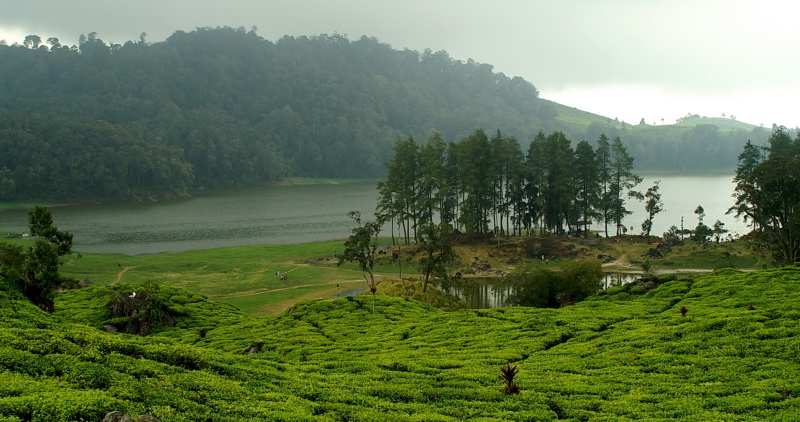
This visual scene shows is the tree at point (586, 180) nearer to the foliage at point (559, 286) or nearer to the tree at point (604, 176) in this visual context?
the tree at point (604, 176)

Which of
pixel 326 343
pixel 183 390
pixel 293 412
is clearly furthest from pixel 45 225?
pixel 293 412

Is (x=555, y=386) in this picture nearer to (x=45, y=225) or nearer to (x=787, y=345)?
(x=787, y=345)

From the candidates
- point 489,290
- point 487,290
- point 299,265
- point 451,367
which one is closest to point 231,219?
point 299,265

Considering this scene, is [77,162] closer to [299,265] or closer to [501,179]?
[299,265]

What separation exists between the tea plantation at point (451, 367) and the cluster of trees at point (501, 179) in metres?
51.4

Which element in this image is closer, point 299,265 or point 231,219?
point 299,265

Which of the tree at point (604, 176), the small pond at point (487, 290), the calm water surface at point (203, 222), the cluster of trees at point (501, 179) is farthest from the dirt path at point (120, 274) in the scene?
the tree at point (604, 176)

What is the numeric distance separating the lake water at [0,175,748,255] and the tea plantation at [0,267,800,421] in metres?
67.5

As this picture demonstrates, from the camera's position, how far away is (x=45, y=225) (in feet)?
106

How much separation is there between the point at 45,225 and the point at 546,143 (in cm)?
7213

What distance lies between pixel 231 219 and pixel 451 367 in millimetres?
107052

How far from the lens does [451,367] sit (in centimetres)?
2189

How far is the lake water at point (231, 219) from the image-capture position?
311 ft

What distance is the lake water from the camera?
9469 centimetres
